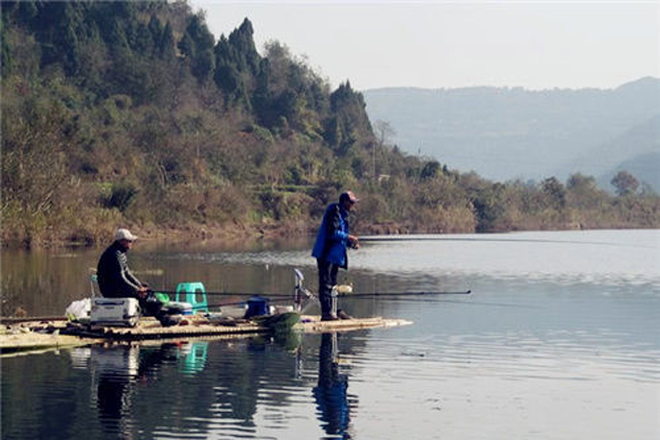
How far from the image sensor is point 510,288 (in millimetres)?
36500

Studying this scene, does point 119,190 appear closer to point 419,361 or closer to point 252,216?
point 252,216

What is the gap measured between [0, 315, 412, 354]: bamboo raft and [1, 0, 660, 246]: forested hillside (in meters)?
26.6

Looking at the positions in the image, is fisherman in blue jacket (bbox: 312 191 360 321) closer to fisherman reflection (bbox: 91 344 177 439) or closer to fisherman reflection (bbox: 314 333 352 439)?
fisherman reflection (bbox: 314 333 352 439)

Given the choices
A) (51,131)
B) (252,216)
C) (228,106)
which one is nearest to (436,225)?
(252,216)

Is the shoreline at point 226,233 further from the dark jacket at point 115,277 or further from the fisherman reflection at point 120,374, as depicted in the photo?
the fisherman reflection at point 120,374

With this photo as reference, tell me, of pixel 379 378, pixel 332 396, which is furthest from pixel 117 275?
pixel 332 396

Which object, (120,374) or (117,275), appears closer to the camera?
(120,374)

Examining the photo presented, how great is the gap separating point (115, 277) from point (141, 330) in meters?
0.97

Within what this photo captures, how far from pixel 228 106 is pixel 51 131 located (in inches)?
2446

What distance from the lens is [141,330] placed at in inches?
838

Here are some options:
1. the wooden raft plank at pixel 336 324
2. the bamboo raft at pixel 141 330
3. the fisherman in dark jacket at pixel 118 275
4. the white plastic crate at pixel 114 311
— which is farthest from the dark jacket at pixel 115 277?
the wooden raft plank at pixel 336 324

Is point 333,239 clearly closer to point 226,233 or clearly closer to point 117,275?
point 117,275

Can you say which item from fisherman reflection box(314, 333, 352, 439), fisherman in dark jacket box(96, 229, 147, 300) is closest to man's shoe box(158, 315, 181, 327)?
fisherman in dark jacket box(96, 229, 147, 300)

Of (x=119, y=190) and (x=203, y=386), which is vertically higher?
(x=119, y=190)
